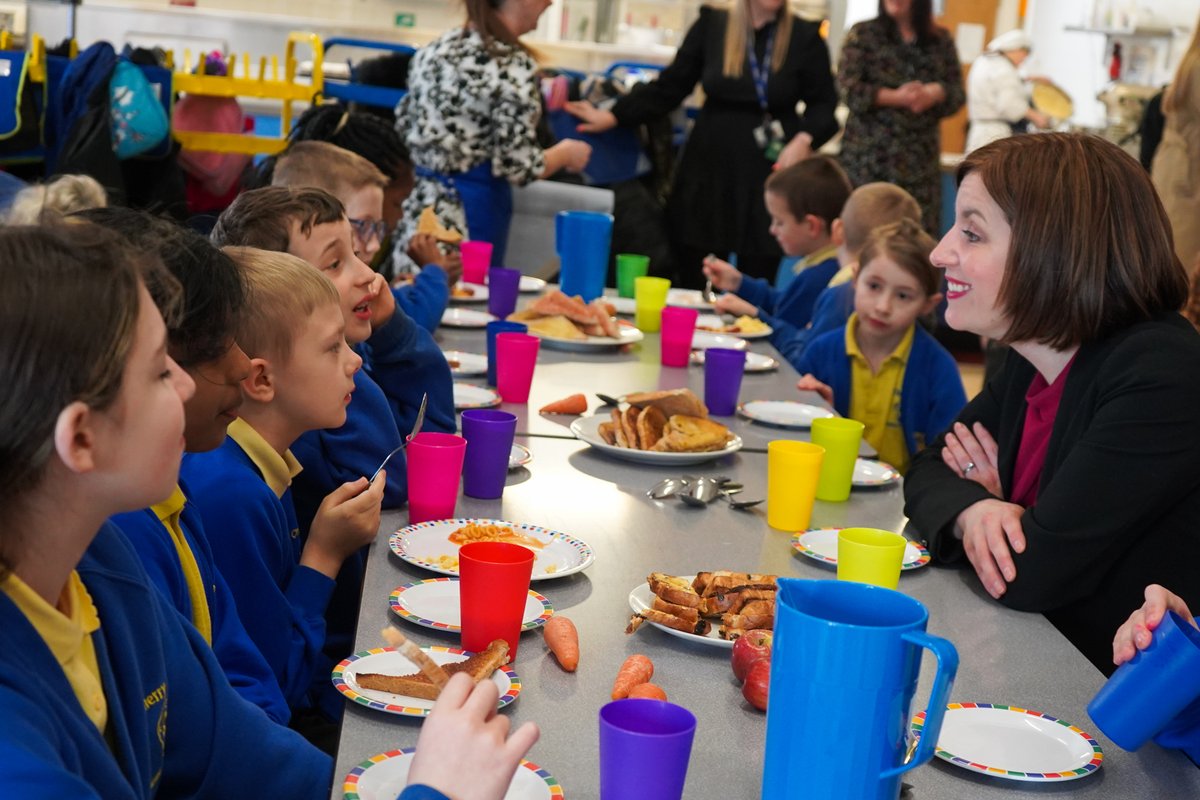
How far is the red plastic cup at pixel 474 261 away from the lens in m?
3.68

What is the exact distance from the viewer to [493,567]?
4.06ft

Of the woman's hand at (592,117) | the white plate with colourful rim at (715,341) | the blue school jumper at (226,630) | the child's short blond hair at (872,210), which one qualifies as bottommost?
the blue school jumper at (226,630)

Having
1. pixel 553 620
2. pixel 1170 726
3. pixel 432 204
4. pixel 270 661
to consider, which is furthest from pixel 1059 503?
pixel 432 204

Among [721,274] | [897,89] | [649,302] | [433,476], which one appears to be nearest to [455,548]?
[433,476]

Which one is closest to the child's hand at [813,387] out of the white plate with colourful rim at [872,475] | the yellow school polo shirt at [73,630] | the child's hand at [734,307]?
the white plate with colourful rim at [872,475]

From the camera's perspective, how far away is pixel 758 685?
1200 mm

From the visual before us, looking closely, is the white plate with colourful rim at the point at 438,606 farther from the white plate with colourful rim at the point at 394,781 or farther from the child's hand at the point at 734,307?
the child's hand at the point at 734,307

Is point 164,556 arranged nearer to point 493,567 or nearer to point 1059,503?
point 493,567

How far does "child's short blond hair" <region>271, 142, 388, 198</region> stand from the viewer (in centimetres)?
259

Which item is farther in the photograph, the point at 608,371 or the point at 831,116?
the point at 831,116

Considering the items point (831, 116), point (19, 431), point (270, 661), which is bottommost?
point (270, 661)

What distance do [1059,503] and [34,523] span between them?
117 cm

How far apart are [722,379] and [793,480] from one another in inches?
27.4

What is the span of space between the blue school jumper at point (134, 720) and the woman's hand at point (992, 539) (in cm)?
82
